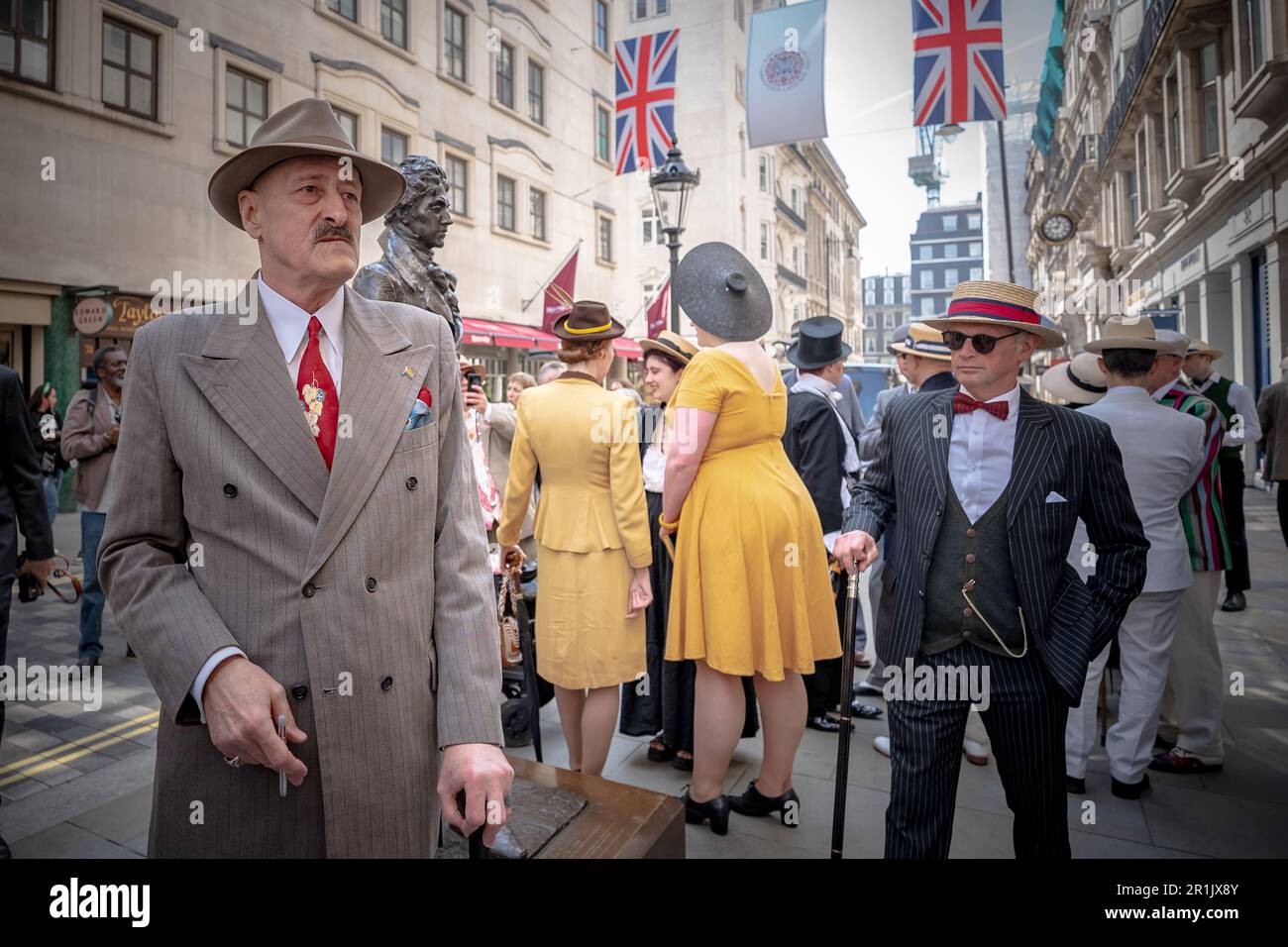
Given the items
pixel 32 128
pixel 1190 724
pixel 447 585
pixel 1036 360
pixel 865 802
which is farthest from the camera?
pixel 1036 360

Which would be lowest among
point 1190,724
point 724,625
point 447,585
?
point 1190,724

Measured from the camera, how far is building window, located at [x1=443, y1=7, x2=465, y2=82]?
17719mm

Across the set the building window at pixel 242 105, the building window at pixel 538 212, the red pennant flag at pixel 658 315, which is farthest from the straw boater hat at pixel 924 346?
the building window at pixel 538 212

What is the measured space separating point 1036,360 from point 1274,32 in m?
27.8

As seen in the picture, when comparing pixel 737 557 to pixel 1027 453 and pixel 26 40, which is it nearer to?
pixel 1027 453

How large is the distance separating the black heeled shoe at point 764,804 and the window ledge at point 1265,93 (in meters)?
13.2

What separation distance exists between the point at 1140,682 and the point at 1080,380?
205 cm

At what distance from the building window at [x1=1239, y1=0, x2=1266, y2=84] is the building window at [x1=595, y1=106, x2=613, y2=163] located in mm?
16252

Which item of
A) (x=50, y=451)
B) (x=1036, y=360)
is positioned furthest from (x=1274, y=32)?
(x=1036, y=360)

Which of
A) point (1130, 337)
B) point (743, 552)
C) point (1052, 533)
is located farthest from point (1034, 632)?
point (1130, 337)
